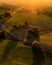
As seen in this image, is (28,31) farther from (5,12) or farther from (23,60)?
(5,12)

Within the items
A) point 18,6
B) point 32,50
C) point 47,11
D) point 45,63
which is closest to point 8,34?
point 32,50

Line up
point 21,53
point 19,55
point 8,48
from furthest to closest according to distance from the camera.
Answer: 1. point 8,48
2. point 21,53
3. point 19,55

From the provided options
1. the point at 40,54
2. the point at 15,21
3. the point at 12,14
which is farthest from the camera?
the point at 12,14

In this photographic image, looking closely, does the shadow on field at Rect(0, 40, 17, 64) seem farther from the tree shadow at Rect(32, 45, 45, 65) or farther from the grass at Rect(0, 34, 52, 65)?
the tree shadow at Rect(32, 45, 45, 65)

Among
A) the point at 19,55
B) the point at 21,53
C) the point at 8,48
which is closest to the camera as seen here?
the point at 19,55

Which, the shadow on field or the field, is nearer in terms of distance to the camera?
the field

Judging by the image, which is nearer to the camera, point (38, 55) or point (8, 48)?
point (38, 55)

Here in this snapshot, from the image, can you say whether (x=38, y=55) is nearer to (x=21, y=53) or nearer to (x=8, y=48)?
(x=21, y=53)

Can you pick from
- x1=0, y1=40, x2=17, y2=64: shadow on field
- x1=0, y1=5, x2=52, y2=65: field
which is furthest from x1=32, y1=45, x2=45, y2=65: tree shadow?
x1=0, y1=40, x2=17, y2=64: shadow on field


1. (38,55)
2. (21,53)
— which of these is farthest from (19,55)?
(38,55)
